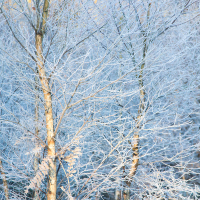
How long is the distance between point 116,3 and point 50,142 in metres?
3.01

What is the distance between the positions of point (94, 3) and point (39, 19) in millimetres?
1058

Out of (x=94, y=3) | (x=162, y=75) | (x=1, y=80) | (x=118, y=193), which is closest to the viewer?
(x=94, y=3)

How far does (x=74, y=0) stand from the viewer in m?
2.94

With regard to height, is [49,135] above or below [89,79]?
below

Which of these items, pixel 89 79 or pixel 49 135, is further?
pixel 89 79

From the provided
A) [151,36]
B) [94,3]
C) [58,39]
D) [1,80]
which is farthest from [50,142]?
[1,80]

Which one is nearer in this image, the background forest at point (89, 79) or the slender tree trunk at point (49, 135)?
the background forest at point (89, 79)

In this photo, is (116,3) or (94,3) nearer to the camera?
(94,3)

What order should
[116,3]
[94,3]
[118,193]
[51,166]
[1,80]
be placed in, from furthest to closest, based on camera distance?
1. [118,193]
2. [1,80]
3. [116,3]
4. [94,3]
5. [51,166]

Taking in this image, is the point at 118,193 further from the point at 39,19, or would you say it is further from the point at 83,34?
the point at 39,19

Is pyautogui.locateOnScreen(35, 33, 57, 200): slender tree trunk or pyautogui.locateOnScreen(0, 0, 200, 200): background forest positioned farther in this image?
pyautogui.locateOnScreen(35, 33, 57, 200): slender tree trunk

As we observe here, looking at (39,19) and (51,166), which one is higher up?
(39,19)

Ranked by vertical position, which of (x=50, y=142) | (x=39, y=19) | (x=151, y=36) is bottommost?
(x=50, y=142)

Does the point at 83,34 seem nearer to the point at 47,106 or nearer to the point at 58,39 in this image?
the point at 58,39
